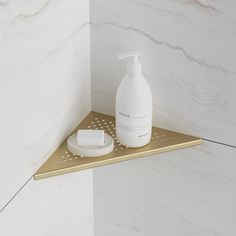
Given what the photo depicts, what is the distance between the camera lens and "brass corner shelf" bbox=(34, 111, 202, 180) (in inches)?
39.0

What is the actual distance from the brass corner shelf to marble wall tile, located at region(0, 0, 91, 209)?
0.02 meters

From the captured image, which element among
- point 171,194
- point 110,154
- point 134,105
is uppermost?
point 134,105

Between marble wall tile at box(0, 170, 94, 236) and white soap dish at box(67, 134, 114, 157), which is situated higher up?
white soap dish at box(67, 134, 114, 157)

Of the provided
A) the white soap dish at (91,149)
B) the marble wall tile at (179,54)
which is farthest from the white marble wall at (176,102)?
the white soap dish at (91,149)

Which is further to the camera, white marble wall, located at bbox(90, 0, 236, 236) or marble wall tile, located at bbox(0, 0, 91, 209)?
white marble wall, located at bbox(90, 0, 236, 236)

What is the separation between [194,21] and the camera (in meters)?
0.97

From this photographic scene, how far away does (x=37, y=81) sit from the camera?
91 cm

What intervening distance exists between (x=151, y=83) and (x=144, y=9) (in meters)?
0.16

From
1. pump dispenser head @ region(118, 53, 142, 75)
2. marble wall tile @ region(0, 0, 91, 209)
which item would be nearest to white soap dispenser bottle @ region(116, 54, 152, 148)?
pump dispenser head @ region(118, 53, 142, 75)

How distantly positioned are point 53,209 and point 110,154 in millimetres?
188

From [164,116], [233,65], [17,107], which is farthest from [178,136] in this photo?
[17,107]

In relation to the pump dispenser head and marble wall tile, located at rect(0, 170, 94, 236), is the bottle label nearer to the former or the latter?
the pump dispenser head

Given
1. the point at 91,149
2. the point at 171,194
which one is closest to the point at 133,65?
the point at 91,149

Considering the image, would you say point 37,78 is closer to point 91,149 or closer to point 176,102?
point 91,149
